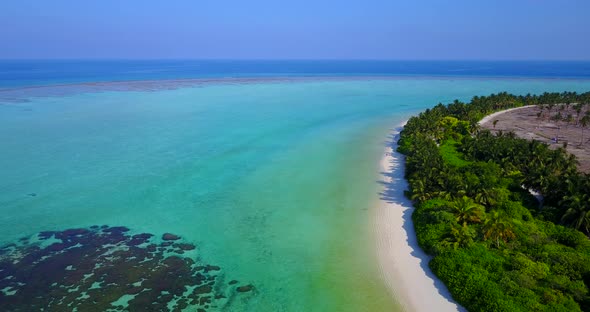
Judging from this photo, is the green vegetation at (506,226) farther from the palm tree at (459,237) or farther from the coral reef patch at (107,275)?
the coral reef patch at (107,275)

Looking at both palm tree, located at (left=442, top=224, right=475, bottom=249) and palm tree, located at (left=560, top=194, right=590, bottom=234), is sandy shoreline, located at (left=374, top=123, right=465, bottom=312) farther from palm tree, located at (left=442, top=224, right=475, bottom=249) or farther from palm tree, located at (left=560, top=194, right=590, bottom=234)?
palm tree, located at (left=560, top=194, right=590, bottom=234)

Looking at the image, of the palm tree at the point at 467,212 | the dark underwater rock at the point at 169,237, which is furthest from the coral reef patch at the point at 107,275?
the palm tree at the point at 467,212

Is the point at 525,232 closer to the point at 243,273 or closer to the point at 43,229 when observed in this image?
the point at 243,273

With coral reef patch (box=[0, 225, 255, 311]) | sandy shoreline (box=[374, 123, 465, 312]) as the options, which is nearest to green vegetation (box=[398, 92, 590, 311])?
sandy shoreline (box=[374, 123, 465, 312])

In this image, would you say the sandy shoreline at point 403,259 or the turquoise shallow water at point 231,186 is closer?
the sandy shoreline at point 403,259

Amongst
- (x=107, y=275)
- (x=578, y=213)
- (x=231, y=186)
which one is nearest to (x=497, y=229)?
(x=578, y=213)

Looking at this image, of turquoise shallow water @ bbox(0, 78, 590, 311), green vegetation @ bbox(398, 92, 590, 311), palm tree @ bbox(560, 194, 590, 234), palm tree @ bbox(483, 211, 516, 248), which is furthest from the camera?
palm tree @ bbox(560, 194, 590, 234)

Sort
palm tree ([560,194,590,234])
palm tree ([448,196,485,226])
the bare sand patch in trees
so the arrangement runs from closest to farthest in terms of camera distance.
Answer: palm tree ([560,194,590,234])
palm tree ([448,196,485,226])
the bare sand patch in trees
